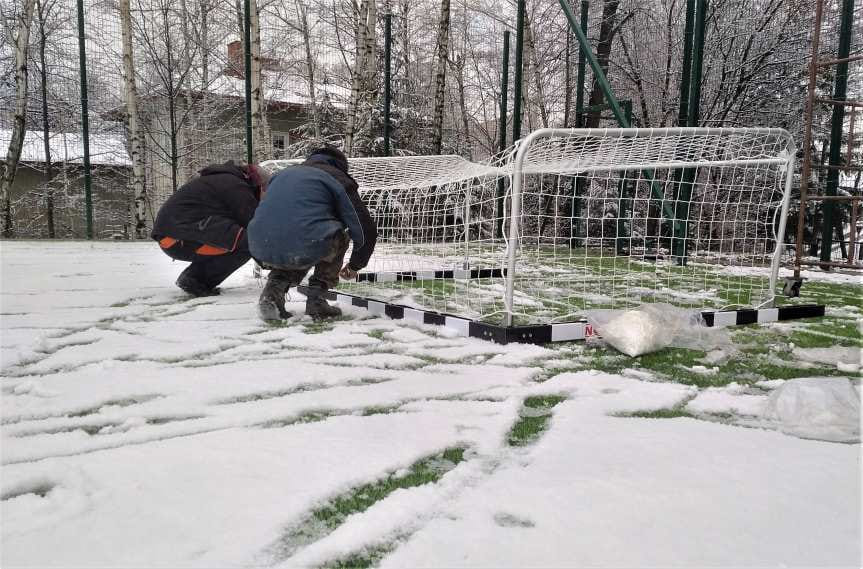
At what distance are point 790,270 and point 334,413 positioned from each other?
6348mm

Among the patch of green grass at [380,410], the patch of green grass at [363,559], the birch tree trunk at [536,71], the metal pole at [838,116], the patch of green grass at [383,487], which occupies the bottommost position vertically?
the patch of green grass at [363,559]

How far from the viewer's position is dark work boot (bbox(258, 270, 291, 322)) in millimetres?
3164

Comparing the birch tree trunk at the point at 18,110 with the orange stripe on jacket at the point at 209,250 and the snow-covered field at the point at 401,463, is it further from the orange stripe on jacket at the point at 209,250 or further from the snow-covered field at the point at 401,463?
the snow-covered field at the point at 401,463

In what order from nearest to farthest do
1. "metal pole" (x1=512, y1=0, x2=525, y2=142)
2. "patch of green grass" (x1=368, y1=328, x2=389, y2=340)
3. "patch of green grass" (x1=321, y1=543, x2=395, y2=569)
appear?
"patch of green grass" (x1=321, y1=543, x2=395, y2=569)
"patch of green grass" (x1=368, y1=328, x2=389, y2=340)
"metal pole" (x1=512, y1=0, x2=525, y2=142)

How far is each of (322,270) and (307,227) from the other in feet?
1.39

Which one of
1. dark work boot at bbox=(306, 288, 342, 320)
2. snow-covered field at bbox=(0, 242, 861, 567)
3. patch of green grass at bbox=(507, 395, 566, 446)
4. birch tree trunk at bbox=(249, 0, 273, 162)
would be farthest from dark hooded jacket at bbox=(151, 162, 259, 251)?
birch tree trunk at bbox=(249, 0, 273, 162)

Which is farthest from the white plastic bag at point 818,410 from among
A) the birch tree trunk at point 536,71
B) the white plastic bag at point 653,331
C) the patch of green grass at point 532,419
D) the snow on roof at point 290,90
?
the snow on roof at point 290,90

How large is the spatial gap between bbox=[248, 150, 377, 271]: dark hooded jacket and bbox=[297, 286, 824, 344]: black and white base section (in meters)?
0.34

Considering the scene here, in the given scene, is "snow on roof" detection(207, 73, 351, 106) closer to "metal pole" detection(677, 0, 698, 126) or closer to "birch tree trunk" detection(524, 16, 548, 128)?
"birch tree trunk" detection(524, 16, 548, 128)

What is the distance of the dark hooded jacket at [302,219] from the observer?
3.04m

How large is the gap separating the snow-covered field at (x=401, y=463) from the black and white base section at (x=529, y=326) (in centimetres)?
20

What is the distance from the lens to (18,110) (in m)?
10.4

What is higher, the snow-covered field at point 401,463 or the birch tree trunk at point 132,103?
the birch tree trunk at point 132,103

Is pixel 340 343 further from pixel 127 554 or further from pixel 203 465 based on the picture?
pixel 127 554
